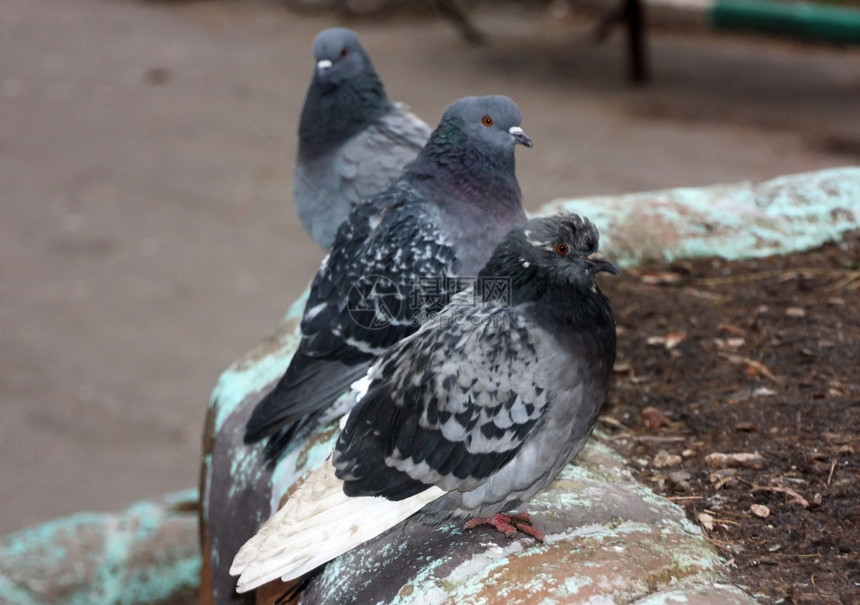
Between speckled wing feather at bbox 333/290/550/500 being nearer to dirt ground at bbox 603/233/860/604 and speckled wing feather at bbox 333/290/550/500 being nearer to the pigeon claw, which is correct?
the pigeon claw

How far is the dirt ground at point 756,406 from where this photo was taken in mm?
2812

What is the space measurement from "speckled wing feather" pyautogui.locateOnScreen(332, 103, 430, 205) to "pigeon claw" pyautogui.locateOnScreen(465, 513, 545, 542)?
1.72m

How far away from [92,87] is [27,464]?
6980 mm

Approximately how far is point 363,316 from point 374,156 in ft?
3.66

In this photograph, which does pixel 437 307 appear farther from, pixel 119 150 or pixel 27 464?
pixel 119 150

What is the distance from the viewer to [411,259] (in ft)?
10.9

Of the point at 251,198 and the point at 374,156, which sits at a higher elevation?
the point at 374,156

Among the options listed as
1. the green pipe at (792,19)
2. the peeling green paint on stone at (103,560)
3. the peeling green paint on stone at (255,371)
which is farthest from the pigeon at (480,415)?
the green pipe at (792,19)

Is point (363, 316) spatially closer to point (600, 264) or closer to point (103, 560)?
point (600, 264)

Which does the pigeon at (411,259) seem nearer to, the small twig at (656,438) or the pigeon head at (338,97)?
the small twig at (656,438)

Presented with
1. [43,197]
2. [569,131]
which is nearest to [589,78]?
[569,131]

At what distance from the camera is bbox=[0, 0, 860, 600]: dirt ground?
3619mm

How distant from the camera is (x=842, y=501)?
9.71 ft

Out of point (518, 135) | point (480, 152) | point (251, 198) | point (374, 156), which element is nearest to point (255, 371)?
point (374, 156)
